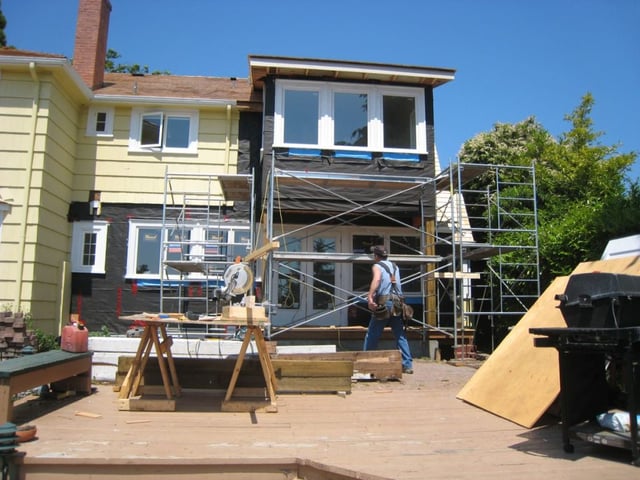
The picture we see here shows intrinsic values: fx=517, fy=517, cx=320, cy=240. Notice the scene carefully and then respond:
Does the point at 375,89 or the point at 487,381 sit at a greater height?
the point at 375,89

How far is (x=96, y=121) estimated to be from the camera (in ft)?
37.9

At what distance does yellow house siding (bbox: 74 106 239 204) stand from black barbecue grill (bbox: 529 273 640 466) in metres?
8.78

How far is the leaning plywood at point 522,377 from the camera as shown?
4.88m

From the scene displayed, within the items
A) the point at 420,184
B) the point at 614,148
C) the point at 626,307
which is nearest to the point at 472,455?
the point at 626,307

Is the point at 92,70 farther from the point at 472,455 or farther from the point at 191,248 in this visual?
the point at 472,455

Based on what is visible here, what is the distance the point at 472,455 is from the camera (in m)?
3.86

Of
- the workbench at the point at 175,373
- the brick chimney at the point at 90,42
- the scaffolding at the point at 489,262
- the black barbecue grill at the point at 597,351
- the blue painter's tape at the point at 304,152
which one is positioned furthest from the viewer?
the brick chimney at the point at 90,42

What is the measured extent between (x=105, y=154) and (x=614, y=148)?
16.2 meters

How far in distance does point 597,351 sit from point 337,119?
821cm

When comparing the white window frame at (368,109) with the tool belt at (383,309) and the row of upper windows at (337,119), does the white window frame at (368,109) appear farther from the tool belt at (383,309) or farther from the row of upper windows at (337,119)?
the tool belt at (383,309)

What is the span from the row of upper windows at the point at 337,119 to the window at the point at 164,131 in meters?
0.02

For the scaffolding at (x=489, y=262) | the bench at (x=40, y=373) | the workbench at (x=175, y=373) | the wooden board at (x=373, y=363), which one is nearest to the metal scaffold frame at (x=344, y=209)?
the scaffolding at (x=489, y=262)

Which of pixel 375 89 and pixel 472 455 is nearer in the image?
pixel 472 455

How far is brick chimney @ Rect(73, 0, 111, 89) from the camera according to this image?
1216 cm
